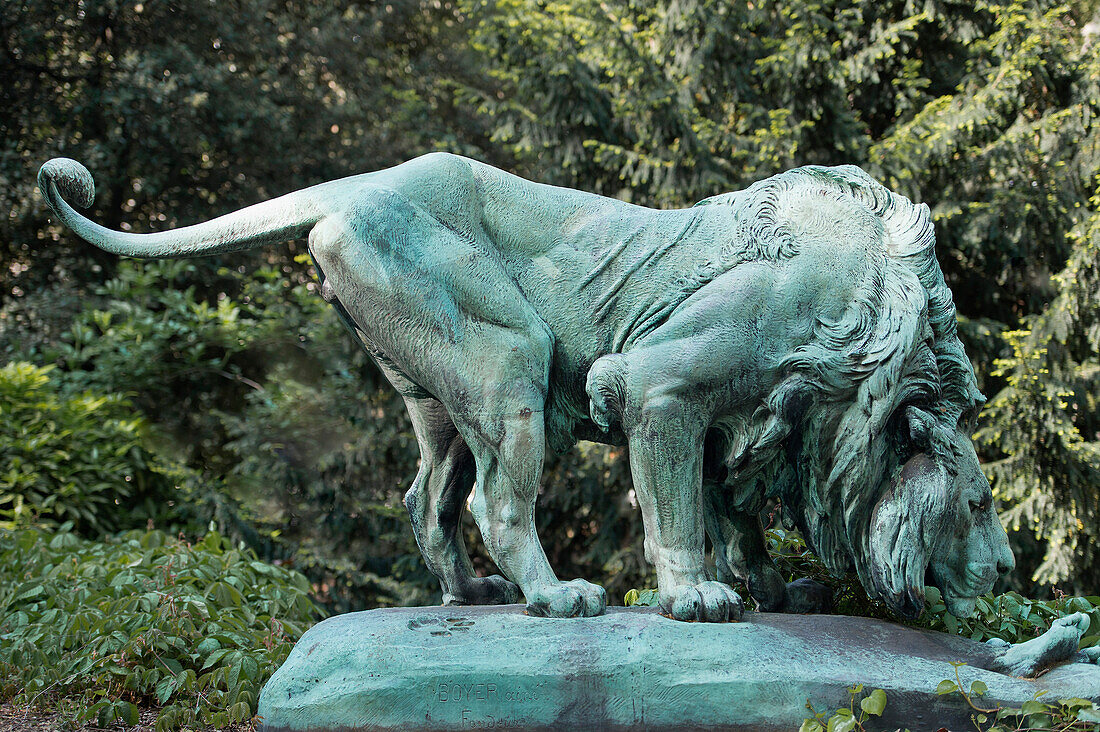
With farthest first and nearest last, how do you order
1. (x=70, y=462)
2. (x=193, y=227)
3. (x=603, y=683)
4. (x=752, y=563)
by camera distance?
(x=70, y=462) < (x=752, y=563) < (x=193, y=227) < (x=603, y=683)

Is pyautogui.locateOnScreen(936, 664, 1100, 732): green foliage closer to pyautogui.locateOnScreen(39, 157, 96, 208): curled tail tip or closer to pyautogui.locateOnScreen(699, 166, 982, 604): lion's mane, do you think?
Answer: pyautogui.locateOnScreen(699, 166, 982, 604): lion's mane

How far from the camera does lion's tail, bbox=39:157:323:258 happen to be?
305cm

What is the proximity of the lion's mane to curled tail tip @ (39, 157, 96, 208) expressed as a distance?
6.72 ft

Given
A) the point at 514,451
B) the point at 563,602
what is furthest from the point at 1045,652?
the point at 514,451

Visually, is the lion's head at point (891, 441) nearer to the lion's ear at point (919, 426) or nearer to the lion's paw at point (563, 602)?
the lion's ear at point (919, 426)

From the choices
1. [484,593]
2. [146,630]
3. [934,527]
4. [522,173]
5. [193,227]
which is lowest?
[146,630]

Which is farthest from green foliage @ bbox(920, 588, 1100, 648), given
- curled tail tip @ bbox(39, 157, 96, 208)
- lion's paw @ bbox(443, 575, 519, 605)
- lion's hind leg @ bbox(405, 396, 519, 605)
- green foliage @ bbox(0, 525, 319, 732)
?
curled tail tip @ bbox(39, 157, 96, 208)

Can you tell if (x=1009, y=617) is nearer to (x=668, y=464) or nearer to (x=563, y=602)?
(x=668, y=464)

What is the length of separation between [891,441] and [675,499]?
0.76m

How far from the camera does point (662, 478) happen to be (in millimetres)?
2932

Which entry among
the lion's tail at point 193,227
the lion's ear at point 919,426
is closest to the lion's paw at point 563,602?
the lion's ear at point 919,426

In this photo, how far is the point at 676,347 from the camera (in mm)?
2920

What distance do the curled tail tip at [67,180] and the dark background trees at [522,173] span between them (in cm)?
361

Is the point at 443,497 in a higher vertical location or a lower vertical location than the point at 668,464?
lower
